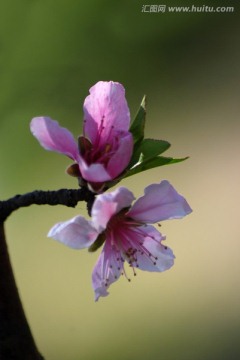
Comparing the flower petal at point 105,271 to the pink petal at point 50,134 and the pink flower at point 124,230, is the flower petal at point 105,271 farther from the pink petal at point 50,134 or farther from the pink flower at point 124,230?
the pink petal at point 50,134

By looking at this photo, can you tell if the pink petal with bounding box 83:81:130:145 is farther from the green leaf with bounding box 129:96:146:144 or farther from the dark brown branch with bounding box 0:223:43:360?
the dark brown branch with bounding box 0:223:43:360

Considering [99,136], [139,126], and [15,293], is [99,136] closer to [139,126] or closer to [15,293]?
[139,126]

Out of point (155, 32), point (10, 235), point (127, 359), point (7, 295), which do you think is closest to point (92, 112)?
point (7, 295)

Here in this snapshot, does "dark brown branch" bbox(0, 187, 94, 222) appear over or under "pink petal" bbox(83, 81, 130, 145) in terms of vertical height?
under

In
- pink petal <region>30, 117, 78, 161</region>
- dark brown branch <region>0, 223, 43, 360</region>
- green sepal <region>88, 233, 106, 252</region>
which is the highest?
pink petal <region>30, 117, 78, 161</region>

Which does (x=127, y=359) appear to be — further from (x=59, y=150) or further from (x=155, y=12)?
(x=59, y=150)

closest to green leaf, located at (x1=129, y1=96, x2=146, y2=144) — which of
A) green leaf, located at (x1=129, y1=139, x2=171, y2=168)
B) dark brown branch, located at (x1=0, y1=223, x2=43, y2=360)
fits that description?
green leaf, located at (x1=129, y1=139, x2=171, y2=168)

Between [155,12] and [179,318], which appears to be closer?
[179,318]
